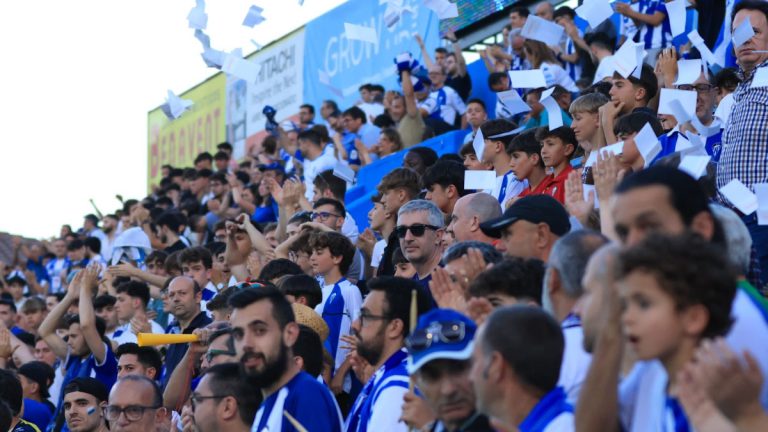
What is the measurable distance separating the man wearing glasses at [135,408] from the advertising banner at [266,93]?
1340 centimetres

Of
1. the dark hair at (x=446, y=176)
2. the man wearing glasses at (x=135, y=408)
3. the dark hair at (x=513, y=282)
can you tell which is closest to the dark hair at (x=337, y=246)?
the dark hair at (x=446, y=176)

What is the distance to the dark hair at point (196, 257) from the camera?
31.3ft

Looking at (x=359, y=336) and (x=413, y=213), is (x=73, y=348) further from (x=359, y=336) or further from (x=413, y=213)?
(x=359, y=336)

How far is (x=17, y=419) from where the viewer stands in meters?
7.89

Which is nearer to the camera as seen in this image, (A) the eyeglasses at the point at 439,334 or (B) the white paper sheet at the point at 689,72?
Result: (A) the eyeglasses at the point at 439,334

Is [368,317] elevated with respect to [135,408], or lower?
elevated

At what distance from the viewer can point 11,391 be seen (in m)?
7.70

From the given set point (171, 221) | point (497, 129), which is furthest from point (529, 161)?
point (171, 221)

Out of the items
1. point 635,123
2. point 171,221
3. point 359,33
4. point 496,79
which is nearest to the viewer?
point 635,123

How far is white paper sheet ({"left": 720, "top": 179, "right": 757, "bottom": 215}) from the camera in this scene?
18.7 ft

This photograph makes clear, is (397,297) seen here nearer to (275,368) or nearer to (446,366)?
(275,368)

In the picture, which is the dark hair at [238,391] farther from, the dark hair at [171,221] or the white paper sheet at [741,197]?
the dark hair at [171,221]

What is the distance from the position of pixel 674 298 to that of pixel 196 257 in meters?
7.20

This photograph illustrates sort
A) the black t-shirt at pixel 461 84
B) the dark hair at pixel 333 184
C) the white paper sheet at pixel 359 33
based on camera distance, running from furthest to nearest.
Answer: the black t-shirt at pixel 461 84, the white paper sheet at pixel 359 33, the dark hair at pixel 333 184
